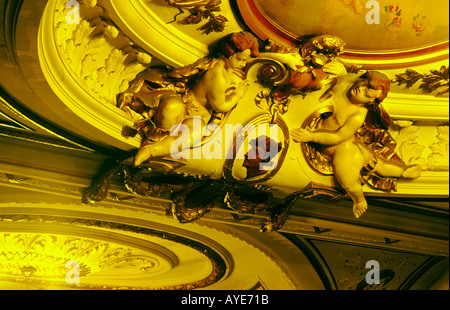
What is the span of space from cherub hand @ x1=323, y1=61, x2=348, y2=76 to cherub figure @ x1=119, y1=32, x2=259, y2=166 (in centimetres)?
54

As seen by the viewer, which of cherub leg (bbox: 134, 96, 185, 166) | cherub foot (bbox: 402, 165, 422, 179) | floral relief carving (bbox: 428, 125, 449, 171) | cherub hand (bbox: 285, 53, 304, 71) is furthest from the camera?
floral relief carving (bbox: 428, 125, 449, 171)

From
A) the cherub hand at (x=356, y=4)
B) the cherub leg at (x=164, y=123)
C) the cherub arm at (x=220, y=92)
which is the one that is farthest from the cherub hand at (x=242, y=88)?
the cherub hand at (x=356, y=4)

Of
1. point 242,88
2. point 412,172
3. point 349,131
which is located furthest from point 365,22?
point 412,172

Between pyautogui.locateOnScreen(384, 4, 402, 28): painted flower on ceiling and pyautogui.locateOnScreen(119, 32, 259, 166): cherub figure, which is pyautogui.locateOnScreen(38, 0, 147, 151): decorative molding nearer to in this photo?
pyautogui.locateOnScreen(119, 32, 259, 166): cherub figure

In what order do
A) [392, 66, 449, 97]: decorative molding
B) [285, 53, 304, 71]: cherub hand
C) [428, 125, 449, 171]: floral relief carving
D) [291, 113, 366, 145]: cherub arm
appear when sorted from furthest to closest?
1. [428, 125, 449, 171]: floral relief carving
2. [392, 66, 449, 97]: decorative molding
3. [291, 113, 366, 145]: cherub arm
4. [285, 53, 304, 71]: cherub hand

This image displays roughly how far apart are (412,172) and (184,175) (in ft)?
6.41

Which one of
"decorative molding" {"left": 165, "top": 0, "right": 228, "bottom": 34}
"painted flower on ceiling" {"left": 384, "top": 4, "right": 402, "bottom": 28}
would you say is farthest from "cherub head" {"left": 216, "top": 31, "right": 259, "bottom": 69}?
"painted flower on ceiling" {"left": 384, "top": 4, "right": 402, "bottom": 28}

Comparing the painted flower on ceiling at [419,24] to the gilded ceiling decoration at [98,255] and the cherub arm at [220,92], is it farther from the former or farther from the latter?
the gilded ceiling decoration at [98,255]

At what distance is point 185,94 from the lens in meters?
3.93

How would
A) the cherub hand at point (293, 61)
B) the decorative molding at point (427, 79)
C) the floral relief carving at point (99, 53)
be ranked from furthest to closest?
1. the decorative molding at point (427, 79)
2. the cherub hand at point (293, 61)
3. the floral relief carving at point (99, 53)

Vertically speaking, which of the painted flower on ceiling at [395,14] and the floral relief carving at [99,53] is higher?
the painted flower on ceiling at [395,14]

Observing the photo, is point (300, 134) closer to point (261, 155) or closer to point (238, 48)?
point (261, 155)

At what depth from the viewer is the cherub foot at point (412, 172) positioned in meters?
4.83

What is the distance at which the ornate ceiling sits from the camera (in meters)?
3.59
